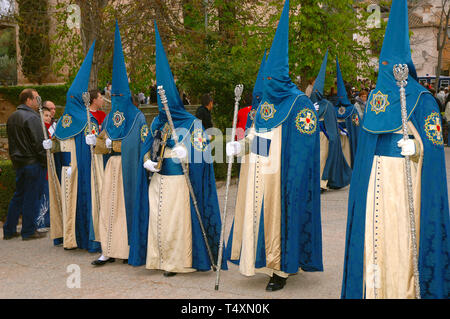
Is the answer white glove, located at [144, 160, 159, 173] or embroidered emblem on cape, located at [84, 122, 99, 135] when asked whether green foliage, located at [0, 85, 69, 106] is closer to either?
embroidered emblem on cape, located at [84, 122, 99, 135]

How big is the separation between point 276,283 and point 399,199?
5.32 feet

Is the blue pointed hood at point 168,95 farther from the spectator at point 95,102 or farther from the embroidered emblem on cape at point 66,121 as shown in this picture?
the embroidered emblem on cape at point 66,121

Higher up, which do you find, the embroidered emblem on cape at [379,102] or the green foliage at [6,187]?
the embroidered emblem on cape at [379,102]

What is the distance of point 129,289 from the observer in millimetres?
5398

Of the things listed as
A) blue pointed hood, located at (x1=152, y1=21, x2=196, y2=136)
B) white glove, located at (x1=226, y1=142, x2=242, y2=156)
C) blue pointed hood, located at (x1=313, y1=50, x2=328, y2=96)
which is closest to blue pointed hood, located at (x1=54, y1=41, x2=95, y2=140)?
blue pointed hood, located at (x1=152, y1=21, x2=196, y2=136)

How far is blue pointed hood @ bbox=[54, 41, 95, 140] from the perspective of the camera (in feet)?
23.0

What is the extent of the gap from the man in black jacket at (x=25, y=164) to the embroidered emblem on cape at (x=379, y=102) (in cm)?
498

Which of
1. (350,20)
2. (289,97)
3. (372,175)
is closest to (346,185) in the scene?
(350,20)

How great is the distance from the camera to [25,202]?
7.61 m

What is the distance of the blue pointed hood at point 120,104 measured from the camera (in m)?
6.39

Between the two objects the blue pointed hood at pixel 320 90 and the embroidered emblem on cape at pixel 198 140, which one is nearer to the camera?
the embroidered emblem on cape at pixel 198 140

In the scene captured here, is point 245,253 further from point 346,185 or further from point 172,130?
point 346,185

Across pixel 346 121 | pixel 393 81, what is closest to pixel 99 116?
pixel 393 81

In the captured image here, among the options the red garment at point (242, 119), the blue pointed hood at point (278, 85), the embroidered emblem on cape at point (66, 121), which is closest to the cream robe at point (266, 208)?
the blue pointed hood at point (278, 85)
